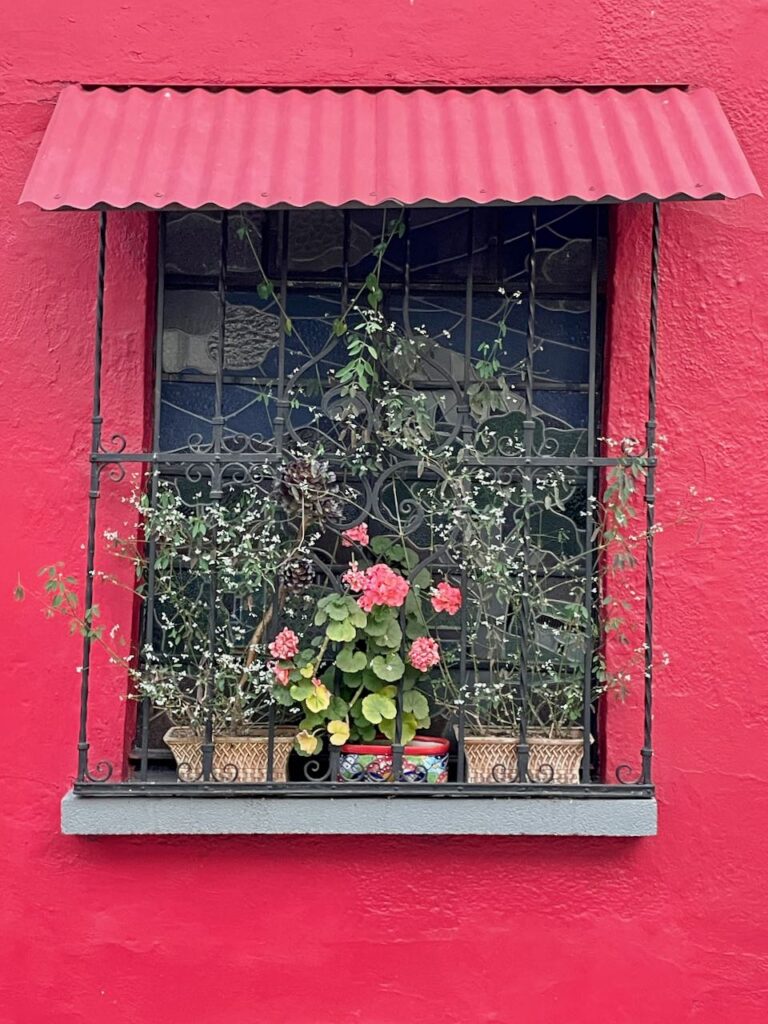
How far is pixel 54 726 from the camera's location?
343 cm

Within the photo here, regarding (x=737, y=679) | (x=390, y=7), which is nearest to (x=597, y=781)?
(x=737, y=679)

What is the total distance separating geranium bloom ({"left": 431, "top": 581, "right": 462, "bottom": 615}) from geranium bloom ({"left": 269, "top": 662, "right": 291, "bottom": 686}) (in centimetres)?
49

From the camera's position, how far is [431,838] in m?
3.37

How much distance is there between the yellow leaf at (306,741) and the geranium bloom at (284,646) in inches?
9.2

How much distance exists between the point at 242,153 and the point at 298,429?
861mm

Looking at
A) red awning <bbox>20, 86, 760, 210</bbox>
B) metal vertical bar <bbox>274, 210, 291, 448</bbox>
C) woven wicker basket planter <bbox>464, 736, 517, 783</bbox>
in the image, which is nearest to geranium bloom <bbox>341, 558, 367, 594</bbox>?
metal vertical bar <bbox>274, 210, 291, 448</bbox>

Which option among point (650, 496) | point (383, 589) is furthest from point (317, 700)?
point (650, 496)

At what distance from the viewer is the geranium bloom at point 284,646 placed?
129 inches

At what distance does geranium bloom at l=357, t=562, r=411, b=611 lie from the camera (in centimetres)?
326

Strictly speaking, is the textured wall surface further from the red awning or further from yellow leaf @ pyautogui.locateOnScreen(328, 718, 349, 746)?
yellow leaf @ pyautogui.locateOnScreen(328, 718, 349, 746)

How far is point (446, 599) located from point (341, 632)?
1.08 feet

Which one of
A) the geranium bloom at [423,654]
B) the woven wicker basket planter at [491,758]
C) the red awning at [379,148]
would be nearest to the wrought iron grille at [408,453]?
the woven wicker basket planter at [491,758]

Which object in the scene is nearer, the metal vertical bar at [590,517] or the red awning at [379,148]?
the red awning at [379,148]

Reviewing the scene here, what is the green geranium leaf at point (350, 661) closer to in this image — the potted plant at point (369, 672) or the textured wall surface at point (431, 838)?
the potted plant at point (369, 672)
